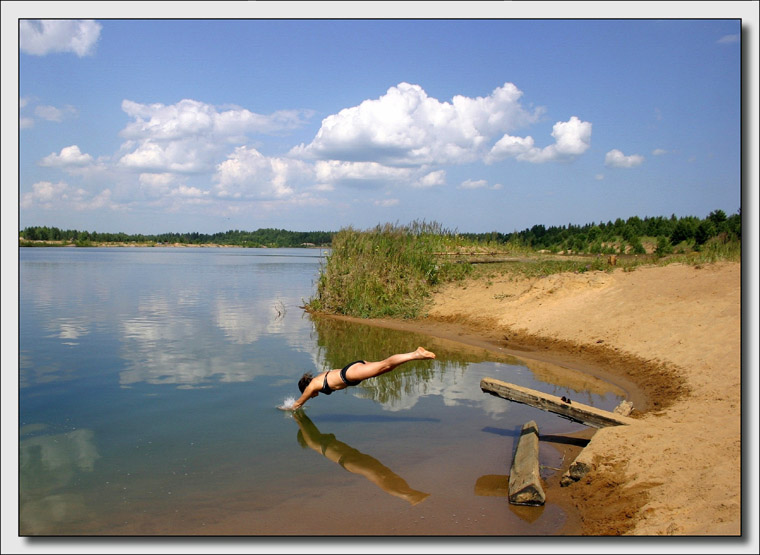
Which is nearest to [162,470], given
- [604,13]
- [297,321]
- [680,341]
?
[604,13]

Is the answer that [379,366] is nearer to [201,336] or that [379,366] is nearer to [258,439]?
[258,439]

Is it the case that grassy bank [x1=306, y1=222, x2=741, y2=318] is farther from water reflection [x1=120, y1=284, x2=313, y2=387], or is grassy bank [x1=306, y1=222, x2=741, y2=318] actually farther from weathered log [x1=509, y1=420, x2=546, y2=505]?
weathered log [x1=509, y1=420, x2=546, y2=505]

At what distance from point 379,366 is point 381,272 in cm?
1482

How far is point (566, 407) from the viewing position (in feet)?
23.6

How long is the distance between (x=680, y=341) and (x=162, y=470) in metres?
9.79

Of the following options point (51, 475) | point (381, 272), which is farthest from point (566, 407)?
point (381, 272)

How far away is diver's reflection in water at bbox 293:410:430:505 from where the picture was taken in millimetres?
6284

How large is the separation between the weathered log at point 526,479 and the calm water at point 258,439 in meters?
0.15

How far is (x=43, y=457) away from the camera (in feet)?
23.4

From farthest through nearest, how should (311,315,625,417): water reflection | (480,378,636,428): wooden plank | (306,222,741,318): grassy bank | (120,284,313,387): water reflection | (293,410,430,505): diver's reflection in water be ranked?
(306,222,741,318): grassy bank, (120,284,313,387): water reflection, (311,315,625,417): water reflection, (480,378,636,428): wooden plank, (293,410,430,505): diver's reflection in water

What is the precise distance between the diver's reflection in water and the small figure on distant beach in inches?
23.3

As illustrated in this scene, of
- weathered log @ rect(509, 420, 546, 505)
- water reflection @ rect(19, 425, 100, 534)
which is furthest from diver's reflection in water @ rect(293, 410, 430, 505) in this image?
water reflection @ rect(19, 425, 100, 534)

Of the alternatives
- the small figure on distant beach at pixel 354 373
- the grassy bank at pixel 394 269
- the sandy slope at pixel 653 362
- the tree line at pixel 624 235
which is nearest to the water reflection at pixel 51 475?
the small figure on distant beach at pixel 354 373

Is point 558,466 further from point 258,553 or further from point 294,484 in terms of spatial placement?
point 258,553
